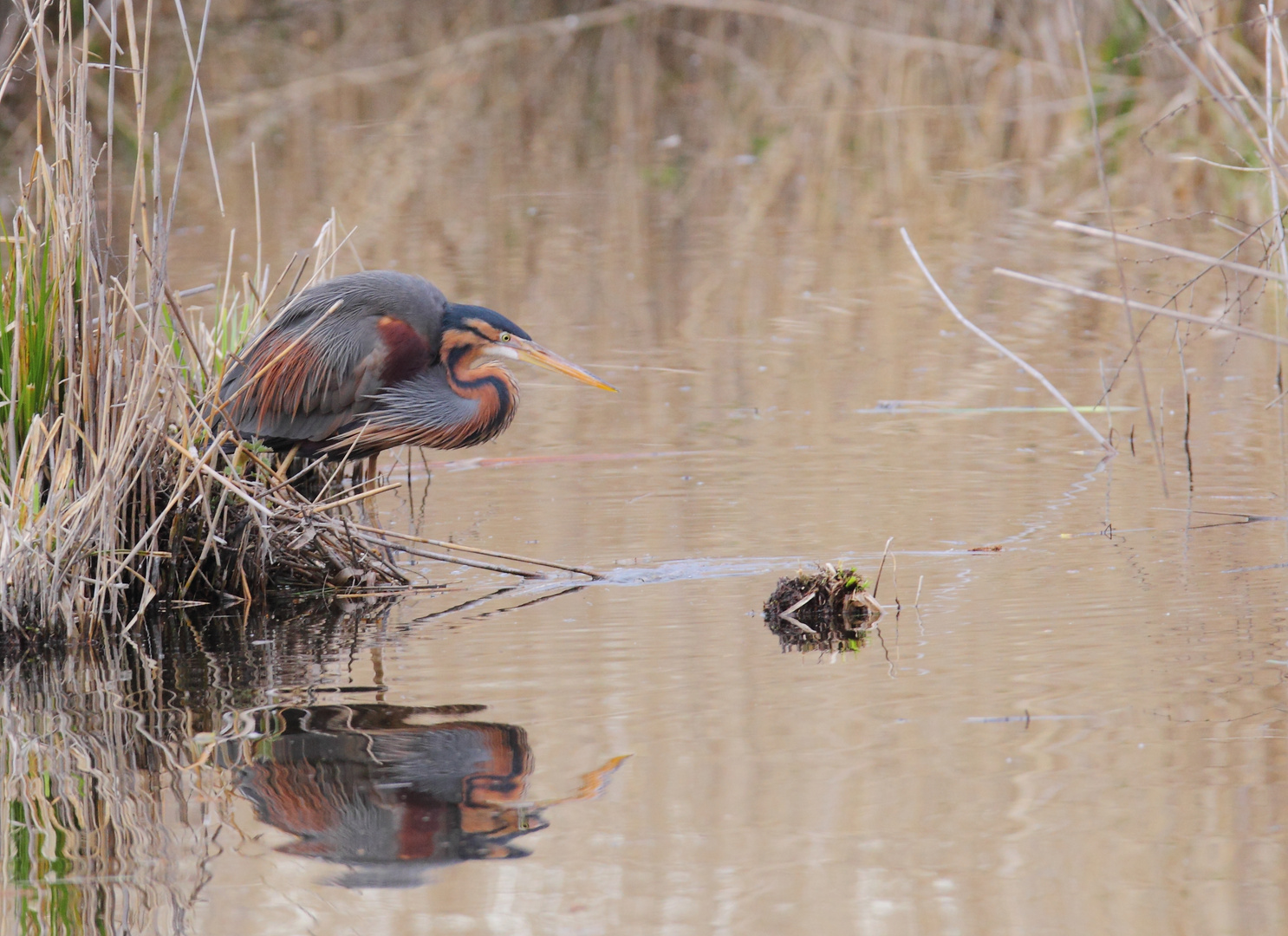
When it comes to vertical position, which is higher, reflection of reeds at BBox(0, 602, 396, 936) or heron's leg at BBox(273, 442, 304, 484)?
heron's leg at BBox(273, 442, 304, 484)

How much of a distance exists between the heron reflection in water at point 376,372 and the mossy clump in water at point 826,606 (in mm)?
1177

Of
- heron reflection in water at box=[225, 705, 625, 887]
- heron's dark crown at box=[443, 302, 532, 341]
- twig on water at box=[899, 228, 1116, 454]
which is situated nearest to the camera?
heron reflection in water at box=[225, 705, 625, 887]

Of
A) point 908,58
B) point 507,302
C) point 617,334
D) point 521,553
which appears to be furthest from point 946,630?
point 908,58

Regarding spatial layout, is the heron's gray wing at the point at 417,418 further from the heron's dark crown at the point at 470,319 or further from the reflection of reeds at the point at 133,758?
the reflection of reeds at the point at 133,758

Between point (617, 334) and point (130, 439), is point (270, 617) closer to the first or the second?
point (130, 439)

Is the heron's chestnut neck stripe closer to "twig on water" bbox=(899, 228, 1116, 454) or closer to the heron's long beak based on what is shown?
the heron's long beak

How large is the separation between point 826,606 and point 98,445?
190 cm

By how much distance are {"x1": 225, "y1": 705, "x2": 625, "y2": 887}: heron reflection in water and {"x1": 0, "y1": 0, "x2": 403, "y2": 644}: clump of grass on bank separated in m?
0.84

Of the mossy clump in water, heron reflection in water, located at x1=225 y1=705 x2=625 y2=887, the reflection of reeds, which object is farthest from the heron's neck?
heron reflection in water, located at x1=225 y1=705 x2=625 y2=887

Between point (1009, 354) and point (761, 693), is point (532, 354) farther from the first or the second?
point (761, 693)

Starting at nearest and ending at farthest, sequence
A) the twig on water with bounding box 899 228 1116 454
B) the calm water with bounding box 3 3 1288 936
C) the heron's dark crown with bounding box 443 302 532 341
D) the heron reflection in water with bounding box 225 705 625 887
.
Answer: the calm water with bounding box 3 3 1288 936, the heron reflection in water with bounding box 225 705 625 887, the twig on water with bounding box 899 228 1116 454, the heron's dark crown with bounding box 443 302 532 341

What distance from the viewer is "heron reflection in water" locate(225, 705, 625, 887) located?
326cm

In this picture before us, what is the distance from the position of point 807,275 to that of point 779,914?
6.76 meters

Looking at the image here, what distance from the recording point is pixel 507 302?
29.0 ft
